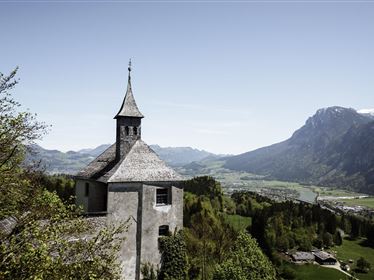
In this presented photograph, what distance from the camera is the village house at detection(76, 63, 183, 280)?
35.9 meters

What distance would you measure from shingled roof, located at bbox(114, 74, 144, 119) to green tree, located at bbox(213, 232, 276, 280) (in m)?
18.7

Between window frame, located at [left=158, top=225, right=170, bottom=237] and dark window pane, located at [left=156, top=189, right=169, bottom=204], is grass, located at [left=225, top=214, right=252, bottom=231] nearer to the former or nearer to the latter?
window frame, located at [left=158, top=225, right=170, bottom=237]

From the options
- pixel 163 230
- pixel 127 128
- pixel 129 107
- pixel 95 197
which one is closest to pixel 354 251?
pixel 163 230

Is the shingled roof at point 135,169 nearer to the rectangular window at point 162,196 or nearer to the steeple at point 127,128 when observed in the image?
the steeple at point 127,128

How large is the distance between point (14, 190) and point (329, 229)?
13483cm

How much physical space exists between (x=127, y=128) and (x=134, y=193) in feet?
26.9

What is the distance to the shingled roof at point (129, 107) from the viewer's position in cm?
4122

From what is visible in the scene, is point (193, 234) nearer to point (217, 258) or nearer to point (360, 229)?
point (217, 258)

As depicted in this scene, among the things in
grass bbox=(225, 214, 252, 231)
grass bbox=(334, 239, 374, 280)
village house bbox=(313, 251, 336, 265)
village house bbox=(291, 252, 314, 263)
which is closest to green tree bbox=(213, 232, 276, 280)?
village house bbox=(291, 252, 314, 263)

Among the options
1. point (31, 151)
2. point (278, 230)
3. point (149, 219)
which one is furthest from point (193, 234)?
point (278, 230)

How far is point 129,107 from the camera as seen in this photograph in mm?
42125

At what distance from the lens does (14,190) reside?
1666 centimetres

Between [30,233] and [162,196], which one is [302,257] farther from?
[30,233]

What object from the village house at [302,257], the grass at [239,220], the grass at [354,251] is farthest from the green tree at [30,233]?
the grass at [239,220]
